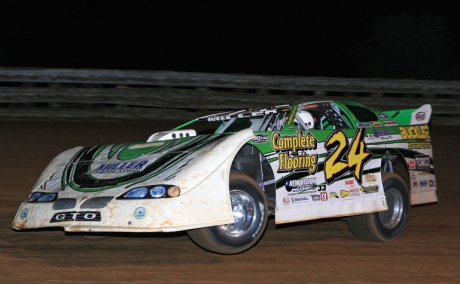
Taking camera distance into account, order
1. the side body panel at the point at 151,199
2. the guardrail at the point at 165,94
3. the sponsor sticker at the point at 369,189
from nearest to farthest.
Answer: the side body panel at the point at 151,199 < the sponsor sticker at the point at 369,189 < the guardrail at the point at 165,94

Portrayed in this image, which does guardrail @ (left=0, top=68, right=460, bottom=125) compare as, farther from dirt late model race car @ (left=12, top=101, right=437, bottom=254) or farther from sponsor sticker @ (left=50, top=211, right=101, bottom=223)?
sponsor sticker @ (left=50, top=211, right=101, bottom=223)

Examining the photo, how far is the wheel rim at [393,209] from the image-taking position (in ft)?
26.5

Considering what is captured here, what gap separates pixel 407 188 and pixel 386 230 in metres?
0.61

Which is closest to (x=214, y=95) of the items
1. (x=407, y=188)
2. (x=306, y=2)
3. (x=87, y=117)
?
(x=87, y=117)

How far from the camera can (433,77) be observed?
20.9 metres

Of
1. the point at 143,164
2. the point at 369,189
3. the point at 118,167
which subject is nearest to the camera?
the point at 143,164

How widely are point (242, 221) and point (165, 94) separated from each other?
8.89 meters

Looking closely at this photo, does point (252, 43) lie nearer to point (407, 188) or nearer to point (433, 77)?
point (433, 77)

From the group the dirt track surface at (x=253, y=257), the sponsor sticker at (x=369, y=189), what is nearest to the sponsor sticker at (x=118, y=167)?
the dirt track surface at (x=253, y=257)

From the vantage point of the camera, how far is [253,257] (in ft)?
23.1

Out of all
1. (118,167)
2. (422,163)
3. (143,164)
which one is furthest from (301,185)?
(422,163)

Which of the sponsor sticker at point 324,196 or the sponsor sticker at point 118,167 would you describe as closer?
the sponsor sticker at point 118,167

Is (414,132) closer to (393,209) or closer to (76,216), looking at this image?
(393,209)

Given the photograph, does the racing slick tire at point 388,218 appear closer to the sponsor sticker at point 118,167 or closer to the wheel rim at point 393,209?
the wheel rim at point 393,209
